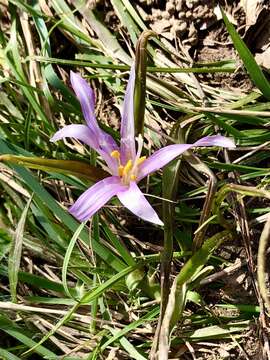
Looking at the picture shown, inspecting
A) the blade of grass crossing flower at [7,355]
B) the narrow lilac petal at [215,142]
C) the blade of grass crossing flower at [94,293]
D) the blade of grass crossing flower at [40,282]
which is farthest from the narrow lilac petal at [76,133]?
the blade of grass crossing flower at [7,355]

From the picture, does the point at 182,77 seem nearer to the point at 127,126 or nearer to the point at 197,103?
the point at 197,103

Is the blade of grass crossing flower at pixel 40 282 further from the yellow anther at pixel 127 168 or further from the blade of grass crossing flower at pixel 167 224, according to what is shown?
the yellow anther at pixel 127 168

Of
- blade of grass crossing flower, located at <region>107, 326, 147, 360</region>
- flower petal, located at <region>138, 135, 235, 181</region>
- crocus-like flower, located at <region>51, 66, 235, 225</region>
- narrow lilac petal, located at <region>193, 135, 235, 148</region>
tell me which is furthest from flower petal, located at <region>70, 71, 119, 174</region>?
blade of grass crossing flower, located at <region>107, 326, 147, 360</region>

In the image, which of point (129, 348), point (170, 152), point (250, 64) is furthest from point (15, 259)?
point (250, 64)

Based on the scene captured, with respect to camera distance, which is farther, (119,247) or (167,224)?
(119,247)

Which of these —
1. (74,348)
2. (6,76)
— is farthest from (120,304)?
(6,76)

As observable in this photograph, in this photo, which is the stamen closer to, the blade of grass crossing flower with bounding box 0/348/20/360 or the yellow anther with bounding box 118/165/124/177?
the yellow anther with bounding box 118/165/124/177

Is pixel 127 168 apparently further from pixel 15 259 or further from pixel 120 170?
pixel 15 259
